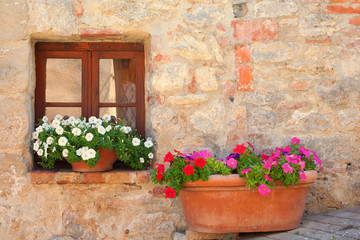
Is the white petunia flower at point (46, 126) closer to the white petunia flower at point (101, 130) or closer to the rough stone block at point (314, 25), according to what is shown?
the white petunia flower at point (101, 130)

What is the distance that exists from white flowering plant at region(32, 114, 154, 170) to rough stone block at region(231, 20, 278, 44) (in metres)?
1.04

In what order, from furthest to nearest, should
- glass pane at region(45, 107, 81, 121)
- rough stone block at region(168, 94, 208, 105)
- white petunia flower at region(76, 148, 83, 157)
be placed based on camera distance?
glass pane at region(45, 107, 81, 121)
rough stone block at region(168, 94, 208, 105)
white petunia flower at region(76, 148, 83, 157)

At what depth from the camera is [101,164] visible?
303 centimetres

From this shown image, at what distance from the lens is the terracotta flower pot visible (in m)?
2.99

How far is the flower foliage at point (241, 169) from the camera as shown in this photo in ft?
8.81

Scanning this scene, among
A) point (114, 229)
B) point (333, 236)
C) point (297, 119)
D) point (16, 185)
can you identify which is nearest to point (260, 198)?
point (333, 236)

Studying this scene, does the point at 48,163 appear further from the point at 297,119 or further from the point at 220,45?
the point at 297,119

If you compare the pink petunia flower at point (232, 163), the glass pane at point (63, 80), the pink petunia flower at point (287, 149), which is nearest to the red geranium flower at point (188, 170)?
the pink petunia flower at point (232, 163)

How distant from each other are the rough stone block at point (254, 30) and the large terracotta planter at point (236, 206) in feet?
3.60

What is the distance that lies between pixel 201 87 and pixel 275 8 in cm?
83

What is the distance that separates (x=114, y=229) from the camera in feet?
10.1

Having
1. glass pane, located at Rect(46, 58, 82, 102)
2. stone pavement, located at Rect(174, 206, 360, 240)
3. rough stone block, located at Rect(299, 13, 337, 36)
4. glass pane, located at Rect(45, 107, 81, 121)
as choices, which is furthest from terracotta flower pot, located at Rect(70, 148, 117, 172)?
rough stone block, located at Rect(299, 13, 337, 36)

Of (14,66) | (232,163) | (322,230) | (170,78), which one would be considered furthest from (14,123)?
(322,230)

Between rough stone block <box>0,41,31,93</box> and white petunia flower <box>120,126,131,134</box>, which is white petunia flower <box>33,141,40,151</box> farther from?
white petunia flower <box>120,126,131,134</box>
